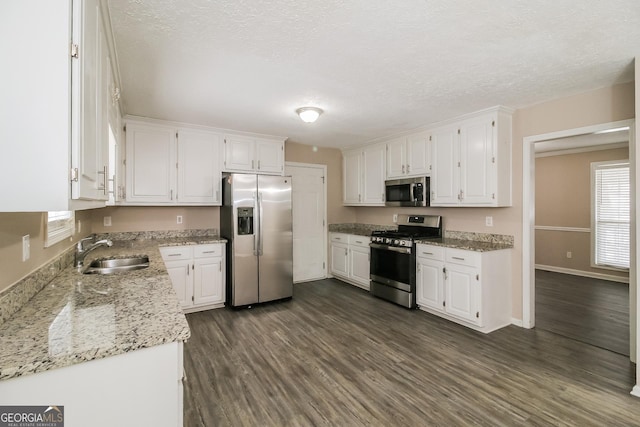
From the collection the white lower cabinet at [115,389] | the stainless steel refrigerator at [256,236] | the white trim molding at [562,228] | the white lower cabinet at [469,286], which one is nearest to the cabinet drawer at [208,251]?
the stainless steel refrigerator at [256,236]

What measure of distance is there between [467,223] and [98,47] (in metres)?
3.94

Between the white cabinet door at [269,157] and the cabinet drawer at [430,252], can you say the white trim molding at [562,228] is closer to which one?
the cabinet drawer at [430,252]

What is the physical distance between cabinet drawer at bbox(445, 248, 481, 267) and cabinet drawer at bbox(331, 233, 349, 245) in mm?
1873

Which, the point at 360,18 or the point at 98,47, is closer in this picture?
the point at 98,47

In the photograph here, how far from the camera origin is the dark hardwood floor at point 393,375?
1.96m

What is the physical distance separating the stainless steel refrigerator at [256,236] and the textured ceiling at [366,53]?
1011mm

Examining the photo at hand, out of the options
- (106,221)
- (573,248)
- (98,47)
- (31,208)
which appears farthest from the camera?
(573,248)

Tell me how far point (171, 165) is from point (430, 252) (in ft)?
11.1

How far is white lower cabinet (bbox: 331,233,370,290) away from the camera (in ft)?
15.5

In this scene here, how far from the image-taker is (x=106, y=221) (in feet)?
12.3

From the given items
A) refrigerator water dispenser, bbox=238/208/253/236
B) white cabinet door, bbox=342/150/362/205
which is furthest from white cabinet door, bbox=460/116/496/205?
refrigerator water dispenser, bbox=238/208/253/236

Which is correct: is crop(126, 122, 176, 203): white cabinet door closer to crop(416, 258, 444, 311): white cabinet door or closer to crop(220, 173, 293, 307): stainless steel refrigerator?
crop(220, 173, 293, 307): stainless steel refrigerator

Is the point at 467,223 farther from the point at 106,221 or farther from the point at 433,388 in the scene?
the point at 106,221

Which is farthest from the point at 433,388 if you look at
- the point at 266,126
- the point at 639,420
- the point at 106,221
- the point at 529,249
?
Result: the point at 106,221
